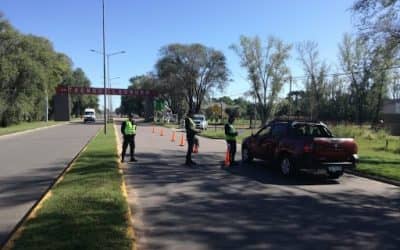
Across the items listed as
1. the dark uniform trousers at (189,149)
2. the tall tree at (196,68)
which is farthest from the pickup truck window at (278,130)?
the tall tree at (196,68)

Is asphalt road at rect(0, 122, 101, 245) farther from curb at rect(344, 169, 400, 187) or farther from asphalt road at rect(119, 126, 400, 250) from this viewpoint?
curb at rect(344, 169, 400, 187)

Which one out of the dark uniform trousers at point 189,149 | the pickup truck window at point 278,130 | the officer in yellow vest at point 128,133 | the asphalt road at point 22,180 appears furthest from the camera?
the officer in yellow vest at point 128,133

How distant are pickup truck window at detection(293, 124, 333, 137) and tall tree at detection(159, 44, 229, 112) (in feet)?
251

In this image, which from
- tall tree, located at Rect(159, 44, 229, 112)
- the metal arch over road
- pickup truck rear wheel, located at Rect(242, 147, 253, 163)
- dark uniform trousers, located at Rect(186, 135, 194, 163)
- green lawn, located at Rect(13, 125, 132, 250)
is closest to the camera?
green lawn, located at Rect(13, 125, 132, 250)

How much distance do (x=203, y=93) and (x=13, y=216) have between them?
85.0 meters

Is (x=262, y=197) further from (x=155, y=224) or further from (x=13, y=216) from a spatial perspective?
(x=13, y=216)

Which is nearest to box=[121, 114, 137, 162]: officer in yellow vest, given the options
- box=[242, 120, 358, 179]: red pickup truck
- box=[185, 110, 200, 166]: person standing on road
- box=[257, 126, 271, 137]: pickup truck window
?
box=[185, 110, 200, 166]: person standing on road

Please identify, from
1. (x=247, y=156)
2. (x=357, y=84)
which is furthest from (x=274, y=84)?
(x=247, y=156)

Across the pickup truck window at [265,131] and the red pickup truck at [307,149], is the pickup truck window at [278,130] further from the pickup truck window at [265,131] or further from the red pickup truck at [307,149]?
the pickup truck window at [265,131]

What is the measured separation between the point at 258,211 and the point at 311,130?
6417 millimetres

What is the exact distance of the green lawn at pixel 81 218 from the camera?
6676mm

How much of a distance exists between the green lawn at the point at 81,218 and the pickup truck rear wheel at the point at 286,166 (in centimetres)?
471

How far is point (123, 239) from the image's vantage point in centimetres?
691

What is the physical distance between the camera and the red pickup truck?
559 inches
